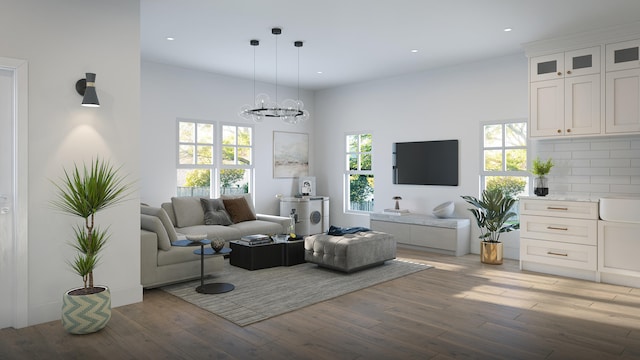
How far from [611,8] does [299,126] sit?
574cm

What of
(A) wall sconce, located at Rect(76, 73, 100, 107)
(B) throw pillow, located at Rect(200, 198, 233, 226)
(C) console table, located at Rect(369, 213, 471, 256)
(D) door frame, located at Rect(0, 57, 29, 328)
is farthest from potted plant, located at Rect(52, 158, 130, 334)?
(C) console table, located at Rect(369, 213, 471, 256)

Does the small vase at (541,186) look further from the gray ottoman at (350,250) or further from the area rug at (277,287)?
the gray ottoman at (350,250)

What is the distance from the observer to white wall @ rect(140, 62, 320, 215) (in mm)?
6812

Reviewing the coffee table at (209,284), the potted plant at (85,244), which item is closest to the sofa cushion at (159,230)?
the coffee table at (209,284)

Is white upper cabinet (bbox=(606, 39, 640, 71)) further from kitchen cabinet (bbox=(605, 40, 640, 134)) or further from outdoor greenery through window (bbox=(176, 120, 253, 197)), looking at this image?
outdoor greenery through window (bbox=(176, 120, 253, 197))

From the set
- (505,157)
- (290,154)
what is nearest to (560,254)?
(505,157)

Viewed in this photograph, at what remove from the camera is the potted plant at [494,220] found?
19.6ft

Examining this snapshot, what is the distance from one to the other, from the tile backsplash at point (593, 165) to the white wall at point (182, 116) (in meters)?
4.69

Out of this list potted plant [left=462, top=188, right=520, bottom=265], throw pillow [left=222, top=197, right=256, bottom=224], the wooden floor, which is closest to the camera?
the wooden floor

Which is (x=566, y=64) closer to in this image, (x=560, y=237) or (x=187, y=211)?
(x=560, y=237)

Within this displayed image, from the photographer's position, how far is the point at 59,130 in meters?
3.78

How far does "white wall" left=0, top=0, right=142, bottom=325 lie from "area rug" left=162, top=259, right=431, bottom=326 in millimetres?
775

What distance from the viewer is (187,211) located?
6.56m

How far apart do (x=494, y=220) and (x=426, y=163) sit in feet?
5.55
